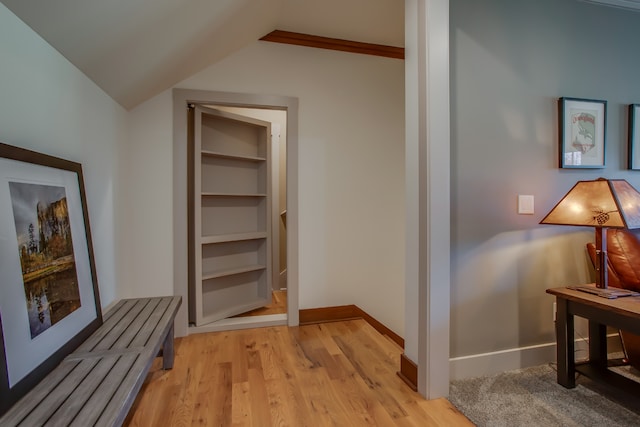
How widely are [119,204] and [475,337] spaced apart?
2581 mm

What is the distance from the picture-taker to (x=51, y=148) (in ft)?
4.58

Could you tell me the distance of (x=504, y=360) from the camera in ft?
6.54

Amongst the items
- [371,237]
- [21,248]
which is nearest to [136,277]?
[21,248]

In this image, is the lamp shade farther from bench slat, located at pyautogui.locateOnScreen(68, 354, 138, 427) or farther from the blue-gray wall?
bench slat, located at pyautogui.locateOnScreen(68, 354, 138, 427)

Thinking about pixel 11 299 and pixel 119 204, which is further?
pixel 119 204

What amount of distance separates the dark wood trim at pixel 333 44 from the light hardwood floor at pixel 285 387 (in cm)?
256

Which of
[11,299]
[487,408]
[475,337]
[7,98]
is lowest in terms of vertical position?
[487,408]

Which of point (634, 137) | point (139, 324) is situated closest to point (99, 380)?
point (139, 324)

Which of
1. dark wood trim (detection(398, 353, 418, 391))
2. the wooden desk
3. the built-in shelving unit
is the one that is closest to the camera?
the wooden desk

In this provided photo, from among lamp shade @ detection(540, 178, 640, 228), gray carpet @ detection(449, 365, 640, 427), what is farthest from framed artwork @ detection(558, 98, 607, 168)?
gray carpet @ detection(449, 365, 640, 427)

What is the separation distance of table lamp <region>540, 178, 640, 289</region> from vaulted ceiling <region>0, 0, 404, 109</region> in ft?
6.10

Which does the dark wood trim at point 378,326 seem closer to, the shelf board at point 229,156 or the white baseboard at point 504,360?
the white baseboard at point 504,360

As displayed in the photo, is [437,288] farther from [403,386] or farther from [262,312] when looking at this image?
[262,312]

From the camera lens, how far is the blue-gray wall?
1914 mm
